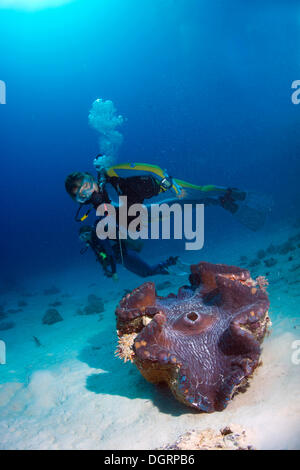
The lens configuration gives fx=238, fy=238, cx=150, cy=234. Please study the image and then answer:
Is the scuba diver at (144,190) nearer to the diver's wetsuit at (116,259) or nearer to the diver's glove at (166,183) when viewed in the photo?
the diver's glove at (166,183)

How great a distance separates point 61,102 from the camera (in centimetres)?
6875

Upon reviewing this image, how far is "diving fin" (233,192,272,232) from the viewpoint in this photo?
735 centimetres

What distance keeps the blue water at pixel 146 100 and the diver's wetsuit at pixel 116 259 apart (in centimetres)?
1851

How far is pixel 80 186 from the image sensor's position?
526 centimetres

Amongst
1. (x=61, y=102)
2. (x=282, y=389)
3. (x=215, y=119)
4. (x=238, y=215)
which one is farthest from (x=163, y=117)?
(x=282, y=389)

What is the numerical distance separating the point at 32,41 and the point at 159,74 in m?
Result: 32.2

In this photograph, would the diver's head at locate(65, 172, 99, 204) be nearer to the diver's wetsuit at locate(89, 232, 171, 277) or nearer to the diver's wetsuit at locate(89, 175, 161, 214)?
the diver's wetsuit at locate(89, 175, 161, 214)

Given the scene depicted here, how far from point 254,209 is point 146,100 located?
80.7 metres

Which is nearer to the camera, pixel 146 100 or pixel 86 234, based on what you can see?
pixel 86 234

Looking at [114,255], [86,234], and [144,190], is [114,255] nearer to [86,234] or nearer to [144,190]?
[86,234]

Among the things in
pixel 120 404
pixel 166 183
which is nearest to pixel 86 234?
pixel 166 183

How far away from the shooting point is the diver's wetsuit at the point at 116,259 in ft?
18.3

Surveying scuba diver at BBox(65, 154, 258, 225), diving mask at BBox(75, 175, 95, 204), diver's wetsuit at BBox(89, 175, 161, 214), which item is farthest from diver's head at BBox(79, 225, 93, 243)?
diver's wetsuit at BBox(89, 175, 161, 214)

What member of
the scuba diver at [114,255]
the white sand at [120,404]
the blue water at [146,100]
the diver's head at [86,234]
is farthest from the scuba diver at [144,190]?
the blue water at [146,100]
